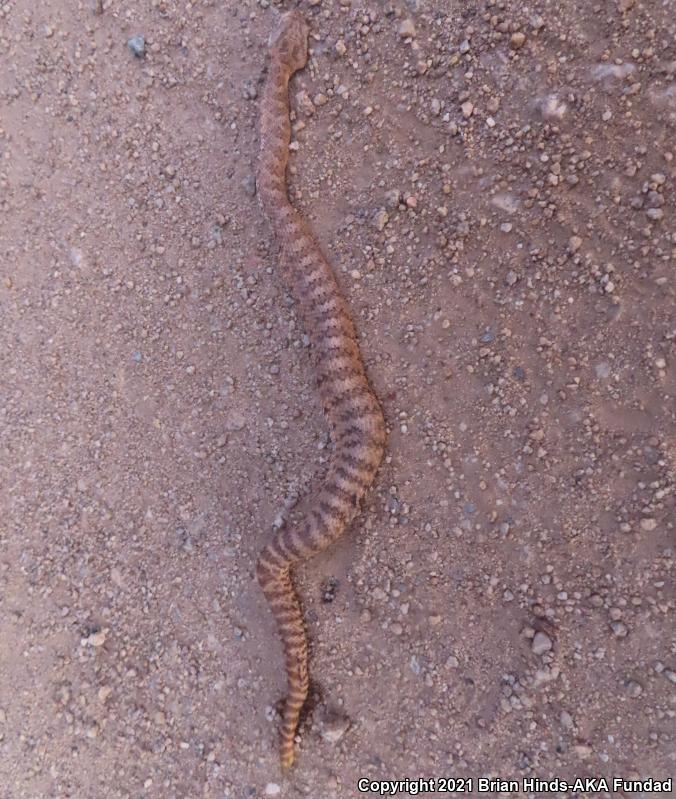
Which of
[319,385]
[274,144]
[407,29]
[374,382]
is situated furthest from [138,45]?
[374,382]

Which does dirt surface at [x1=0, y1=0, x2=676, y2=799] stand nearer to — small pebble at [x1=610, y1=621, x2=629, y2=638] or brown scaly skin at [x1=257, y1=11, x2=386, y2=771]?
small pebble at [x1=610, y1=621, x2=629, y2=638]

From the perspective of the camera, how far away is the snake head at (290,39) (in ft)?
15.0

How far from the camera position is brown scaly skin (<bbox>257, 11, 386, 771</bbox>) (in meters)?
4.46

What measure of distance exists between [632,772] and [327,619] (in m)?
2.52

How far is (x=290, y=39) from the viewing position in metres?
4.56

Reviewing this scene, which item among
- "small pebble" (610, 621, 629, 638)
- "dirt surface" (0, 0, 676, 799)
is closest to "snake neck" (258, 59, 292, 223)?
"dirt surface" (0, 0, 676, 799)

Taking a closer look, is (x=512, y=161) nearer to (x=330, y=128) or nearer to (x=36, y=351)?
(x=330, y=128)

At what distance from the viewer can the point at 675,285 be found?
3.92 m

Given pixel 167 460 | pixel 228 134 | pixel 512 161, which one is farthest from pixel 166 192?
pixel 512 161

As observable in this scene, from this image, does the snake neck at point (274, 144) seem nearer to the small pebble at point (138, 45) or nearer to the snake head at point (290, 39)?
the snake head at point (290, 39)

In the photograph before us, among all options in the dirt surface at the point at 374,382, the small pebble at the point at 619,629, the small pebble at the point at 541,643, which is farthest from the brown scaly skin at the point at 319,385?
the small pebble at the point at 619,629

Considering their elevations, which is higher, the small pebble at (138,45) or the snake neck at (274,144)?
the small pebble at (138,45)

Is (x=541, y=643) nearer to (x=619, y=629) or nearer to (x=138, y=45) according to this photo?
(x=619, y=629)

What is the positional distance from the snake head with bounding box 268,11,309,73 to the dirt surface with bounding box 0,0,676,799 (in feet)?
0.48
